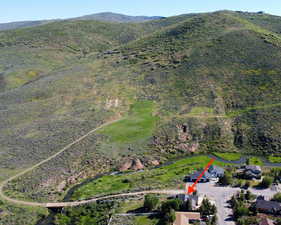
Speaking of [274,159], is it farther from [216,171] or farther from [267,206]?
[267,206]

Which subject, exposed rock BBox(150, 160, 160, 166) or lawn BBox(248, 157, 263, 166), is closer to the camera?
lawn BBox(248, 157, 263, 166)

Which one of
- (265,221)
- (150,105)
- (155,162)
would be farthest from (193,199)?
(150,105)

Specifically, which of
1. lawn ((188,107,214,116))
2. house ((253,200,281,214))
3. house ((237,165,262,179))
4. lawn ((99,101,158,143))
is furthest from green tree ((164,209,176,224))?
lawn ((188,107,214,116))

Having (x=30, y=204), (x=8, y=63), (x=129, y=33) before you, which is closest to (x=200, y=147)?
(x=30, y=204)

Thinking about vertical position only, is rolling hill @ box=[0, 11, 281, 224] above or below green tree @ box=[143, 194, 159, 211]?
above

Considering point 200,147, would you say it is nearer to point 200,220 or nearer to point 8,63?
point 200,220

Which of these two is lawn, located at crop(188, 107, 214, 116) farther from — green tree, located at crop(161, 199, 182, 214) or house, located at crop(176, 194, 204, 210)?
green tree, located at crop(161, 199, 182, 214)
